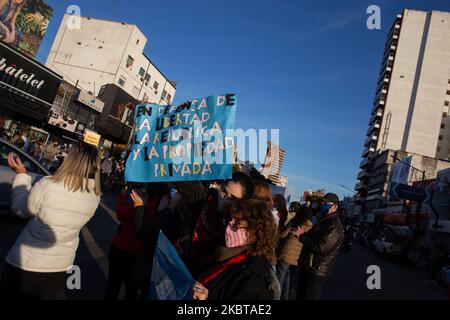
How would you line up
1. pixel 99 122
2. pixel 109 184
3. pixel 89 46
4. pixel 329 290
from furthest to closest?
pixel 89 46
pixel 99 122
pixel 109 184
pixel 329 290

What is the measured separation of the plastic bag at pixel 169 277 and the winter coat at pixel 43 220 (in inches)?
28.7

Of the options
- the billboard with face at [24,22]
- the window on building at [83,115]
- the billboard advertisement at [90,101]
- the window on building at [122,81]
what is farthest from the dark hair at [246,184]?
the window on building at [122,81]

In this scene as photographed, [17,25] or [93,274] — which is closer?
[93,274]

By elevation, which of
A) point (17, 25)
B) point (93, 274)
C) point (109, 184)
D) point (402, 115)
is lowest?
point (93, 274)

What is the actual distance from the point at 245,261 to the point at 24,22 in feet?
109

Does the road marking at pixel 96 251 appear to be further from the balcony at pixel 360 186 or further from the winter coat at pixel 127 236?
the balcony at pixel 360 186

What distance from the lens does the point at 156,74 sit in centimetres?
5138

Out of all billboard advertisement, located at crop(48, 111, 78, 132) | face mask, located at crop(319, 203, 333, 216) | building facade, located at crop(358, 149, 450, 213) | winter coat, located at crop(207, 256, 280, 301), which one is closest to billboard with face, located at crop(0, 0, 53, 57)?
billboard advertisement, located at crop(48, 111, 78, 132)

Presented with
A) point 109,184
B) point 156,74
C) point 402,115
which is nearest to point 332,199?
point 109,184

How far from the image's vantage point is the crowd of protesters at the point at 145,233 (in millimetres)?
2410

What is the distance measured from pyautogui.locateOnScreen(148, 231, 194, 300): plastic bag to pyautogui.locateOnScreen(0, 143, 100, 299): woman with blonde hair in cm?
72

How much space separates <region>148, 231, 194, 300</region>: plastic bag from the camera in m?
2.49
